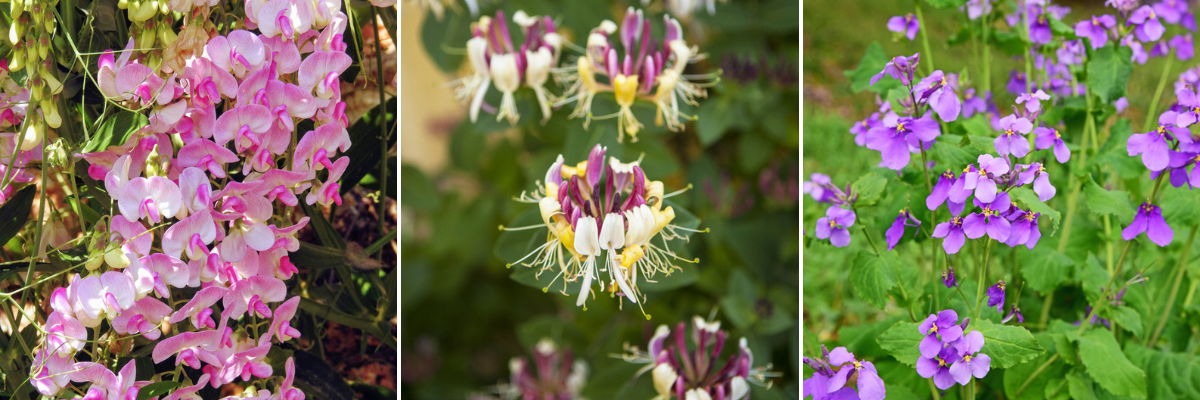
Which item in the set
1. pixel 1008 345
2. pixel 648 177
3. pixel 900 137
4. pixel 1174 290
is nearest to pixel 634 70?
pixel 648 177

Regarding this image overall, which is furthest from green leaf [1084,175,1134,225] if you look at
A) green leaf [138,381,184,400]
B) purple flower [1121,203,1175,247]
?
green leaf [138,381,184,400]

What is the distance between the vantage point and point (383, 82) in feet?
1.82

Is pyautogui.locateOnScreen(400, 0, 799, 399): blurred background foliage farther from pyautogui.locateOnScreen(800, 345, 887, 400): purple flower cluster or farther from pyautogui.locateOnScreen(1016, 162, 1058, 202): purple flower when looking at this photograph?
pyautogui.locateOnScreen(1016, 162, 1058, 202): purple flower

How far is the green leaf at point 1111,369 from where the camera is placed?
519 mm

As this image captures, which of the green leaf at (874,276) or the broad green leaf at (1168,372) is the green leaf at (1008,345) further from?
the broad green leaf at (1168,372)

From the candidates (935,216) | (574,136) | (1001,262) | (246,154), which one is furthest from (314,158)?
(1001,262)

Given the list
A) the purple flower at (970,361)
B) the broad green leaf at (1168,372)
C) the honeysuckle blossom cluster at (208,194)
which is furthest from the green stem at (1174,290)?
the honeysuckle blossom cluster at (208,194)

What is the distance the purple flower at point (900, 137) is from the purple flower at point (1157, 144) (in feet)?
0.47

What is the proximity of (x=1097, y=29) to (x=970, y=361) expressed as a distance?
0.30 m

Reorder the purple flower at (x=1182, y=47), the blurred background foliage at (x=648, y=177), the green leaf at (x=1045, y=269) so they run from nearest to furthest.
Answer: the green leaf at (x=1045, y=269), the purple flower at (x=1182, y=47), the blurred background foliage at (x=648, y=177)

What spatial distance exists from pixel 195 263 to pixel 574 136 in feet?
1.19

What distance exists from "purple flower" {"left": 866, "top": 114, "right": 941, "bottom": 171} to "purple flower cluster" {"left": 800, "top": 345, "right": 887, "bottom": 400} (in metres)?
0.12

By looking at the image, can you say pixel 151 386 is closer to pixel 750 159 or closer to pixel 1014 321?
pixel 1014 321

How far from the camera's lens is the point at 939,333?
0.47 metres
